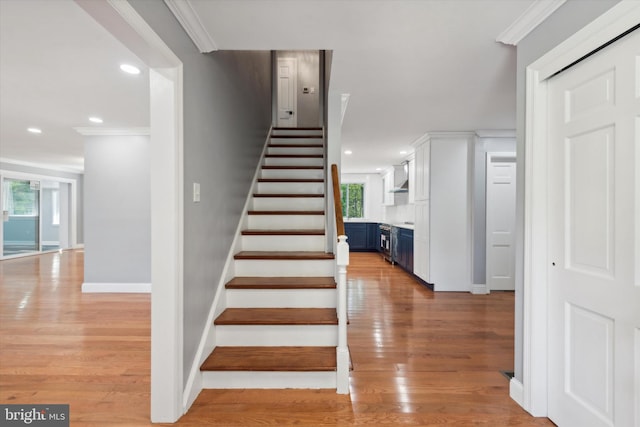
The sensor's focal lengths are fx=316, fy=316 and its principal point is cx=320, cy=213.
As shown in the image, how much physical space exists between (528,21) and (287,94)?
5172mm

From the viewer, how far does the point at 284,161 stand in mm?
4344

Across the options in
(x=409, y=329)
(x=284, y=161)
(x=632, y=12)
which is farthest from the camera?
(x=284, y=161)

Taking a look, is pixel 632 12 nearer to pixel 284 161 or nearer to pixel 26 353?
pixel 284 161

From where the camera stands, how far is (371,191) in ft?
30.2

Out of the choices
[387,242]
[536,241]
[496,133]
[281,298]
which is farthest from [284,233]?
[387,242]

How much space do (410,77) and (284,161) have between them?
2.12 metres

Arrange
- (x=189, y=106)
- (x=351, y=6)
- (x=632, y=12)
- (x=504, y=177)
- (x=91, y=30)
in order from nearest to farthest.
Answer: (x=632, y=12) → (x=351, y=6) → (x=189, y=106) → (x=91, y=30) → (x=504, y=177)

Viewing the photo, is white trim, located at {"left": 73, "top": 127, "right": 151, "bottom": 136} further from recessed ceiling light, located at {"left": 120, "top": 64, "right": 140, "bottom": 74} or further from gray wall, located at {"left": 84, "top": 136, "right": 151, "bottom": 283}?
recessed ceiling light, located at {"left": 120, "top": 64, "right": 140, "bottom": 74}

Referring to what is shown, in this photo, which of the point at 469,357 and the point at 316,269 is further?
the point at 316,269

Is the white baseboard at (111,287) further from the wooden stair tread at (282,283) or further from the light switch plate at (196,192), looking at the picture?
the light switch plate at (196,192)

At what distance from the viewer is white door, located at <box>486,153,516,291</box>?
4.61 metres

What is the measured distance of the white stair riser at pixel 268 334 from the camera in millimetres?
2268

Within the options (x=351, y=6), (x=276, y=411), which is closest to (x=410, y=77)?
(x=351, y=6)

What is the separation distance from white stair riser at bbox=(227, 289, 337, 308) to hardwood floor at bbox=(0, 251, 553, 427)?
1.76ft
